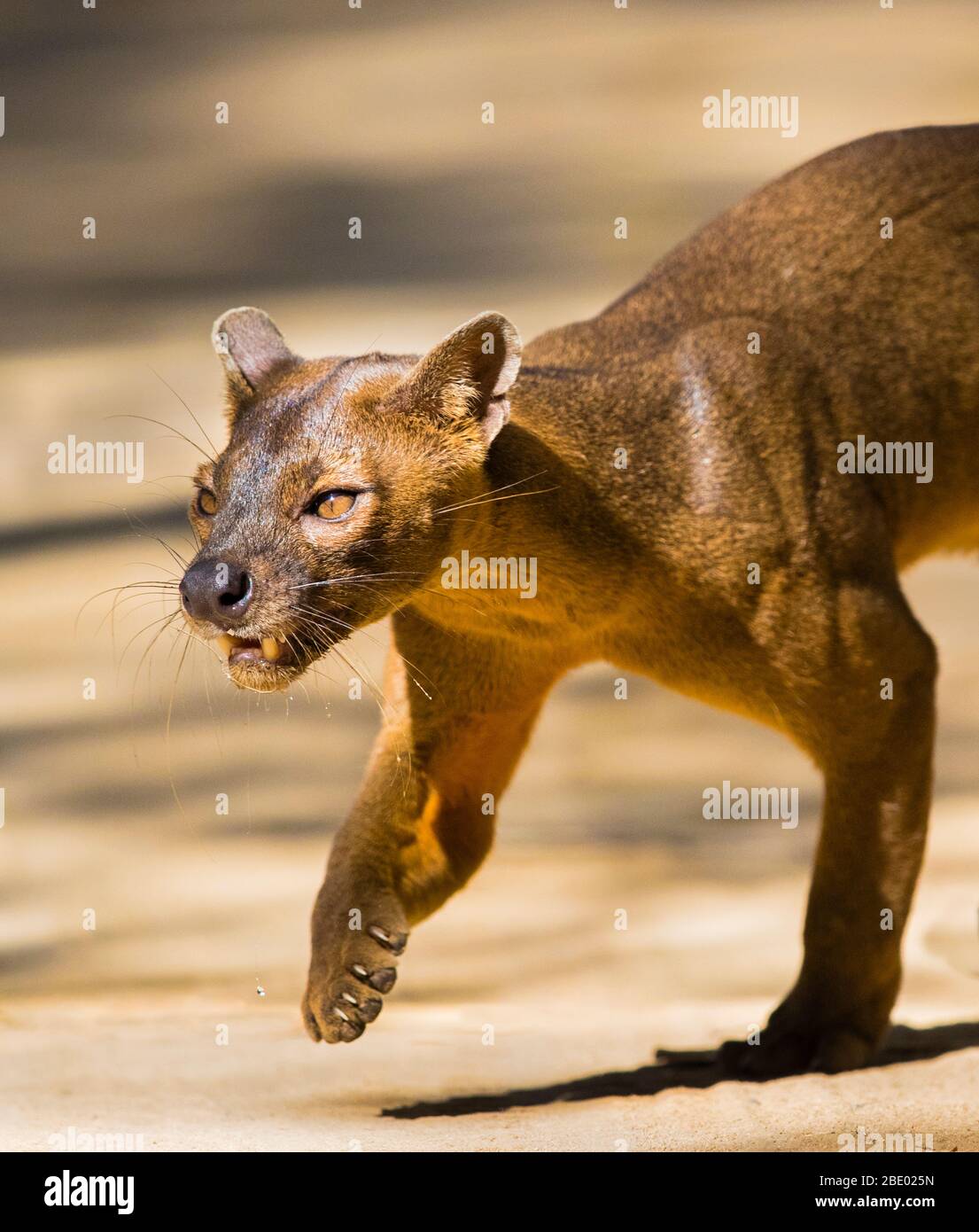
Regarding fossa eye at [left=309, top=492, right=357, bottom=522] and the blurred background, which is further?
the blurred background

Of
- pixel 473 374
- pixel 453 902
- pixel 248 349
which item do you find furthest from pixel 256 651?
pixel 453 902

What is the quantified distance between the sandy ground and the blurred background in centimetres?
2

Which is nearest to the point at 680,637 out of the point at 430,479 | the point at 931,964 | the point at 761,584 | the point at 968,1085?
the point at 761,584

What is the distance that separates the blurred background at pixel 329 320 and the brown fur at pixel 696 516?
3.30 meters

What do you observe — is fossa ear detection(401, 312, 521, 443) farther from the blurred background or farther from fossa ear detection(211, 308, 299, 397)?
the blurred background

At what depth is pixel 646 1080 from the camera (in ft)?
24.3

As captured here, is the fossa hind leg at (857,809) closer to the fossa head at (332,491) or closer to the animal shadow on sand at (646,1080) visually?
the animal shadow on sand at (646,1080)

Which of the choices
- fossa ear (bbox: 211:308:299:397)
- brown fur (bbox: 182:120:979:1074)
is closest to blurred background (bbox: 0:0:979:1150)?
brown fur (bbox: 182:120:979:1074)

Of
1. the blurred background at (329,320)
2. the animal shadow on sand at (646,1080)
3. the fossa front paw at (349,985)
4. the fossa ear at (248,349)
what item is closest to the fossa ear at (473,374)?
the fossa ear at (248,349)

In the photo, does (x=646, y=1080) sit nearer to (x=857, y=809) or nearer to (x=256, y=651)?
(x=857, y=809)

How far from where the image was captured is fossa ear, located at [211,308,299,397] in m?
6.30

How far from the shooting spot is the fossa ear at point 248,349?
20.7 feet

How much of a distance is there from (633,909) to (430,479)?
5.07m

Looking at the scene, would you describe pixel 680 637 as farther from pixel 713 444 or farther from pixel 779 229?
pixel 779 229
